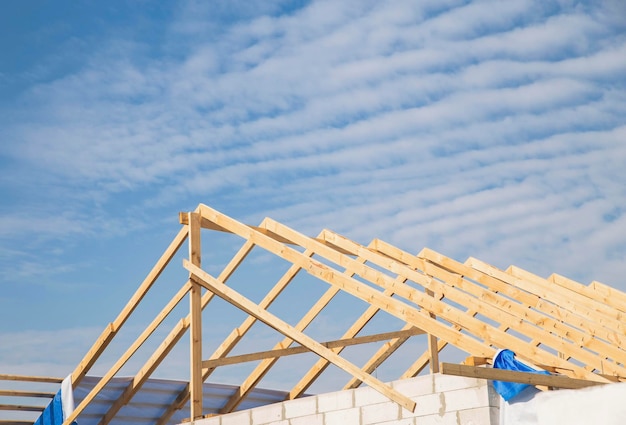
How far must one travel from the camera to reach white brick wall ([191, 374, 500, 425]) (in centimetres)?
891

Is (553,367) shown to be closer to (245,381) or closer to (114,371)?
(114,371)

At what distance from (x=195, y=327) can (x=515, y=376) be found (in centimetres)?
419

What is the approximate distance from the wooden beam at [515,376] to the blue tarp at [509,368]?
0.15m

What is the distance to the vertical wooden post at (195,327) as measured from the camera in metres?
11.1

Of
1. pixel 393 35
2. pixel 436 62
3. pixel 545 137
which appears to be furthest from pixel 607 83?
pixel 393 35

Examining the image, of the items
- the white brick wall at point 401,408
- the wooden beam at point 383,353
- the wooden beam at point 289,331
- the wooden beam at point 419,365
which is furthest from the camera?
the wooden beam at point 419,365

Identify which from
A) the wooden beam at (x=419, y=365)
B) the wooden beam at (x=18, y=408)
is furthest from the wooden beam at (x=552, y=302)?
the wooden beam at (x=18, y=408)

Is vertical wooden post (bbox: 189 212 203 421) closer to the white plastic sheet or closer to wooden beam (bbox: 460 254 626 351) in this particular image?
the white plastic sheet

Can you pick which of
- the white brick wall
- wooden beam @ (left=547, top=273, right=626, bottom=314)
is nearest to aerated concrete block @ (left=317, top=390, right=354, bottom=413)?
the white brick wall

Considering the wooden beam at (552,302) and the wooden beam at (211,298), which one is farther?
the wooden beam at (211,298)

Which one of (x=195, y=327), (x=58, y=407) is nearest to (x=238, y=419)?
(x=195, y=327)

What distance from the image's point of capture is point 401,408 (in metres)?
9.54

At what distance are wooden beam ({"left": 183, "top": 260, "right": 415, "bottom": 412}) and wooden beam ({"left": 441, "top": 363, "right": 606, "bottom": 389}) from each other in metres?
1.13

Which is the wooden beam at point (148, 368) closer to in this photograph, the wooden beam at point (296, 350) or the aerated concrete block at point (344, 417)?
the wooden beam at point (296, 350)
